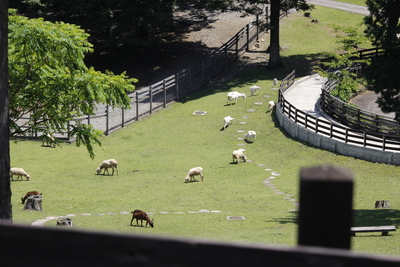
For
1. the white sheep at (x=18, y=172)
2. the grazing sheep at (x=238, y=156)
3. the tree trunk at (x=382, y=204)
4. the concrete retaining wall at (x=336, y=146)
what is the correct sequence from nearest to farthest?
the tree trunk at (x=382, y=204), the white sheep at (x=18, y=172), the concrete retaining wall at (x=336, y=146), the grazing sheep at (x=238, y=156)

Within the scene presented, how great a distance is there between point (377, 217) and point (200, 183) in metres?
9.51

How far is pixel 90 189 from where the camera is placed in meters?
27.2

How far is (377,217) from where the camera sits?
21.0 metres

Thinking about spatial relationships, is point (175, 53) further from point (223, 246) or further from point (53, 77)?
point (223, 246)

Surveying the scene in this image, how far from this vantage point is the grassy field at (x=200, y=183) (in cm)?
2009

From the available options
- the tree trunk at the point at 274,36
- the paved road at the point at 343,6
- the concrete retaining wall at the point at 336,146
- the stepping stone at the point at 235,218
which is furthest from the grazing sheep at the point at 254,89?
the paved road at the point at 343,6

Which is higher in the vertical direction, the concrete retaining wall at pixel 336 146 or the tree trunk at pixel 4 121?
the tree trunk at pixel 4 121

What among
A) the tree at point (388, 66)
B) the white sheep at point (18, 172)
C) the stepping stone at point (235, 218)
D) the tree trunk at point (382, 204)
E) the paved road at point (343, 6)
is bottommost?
the white sheep at point (18, 172)

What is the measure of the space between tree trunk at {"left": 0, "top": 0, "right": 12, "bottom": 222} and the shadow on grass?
12.0 meters

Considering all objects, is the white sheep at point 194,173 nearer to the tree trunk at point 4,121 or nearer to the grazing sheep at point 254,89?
the tree trunk at point 4,121

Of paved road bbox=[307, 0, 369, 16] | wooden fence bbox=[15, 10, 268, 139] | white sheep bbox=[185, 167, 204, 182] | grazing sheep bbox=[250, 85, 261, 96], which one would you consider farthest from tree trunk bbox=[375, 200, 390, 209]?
paved road bbox=[307, 0, 369, 16]

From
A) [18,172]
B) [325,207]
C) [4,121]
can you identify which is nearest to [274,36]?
[18,172]

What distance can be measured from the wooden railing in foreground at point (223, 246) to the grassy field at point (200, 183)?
1413 cm

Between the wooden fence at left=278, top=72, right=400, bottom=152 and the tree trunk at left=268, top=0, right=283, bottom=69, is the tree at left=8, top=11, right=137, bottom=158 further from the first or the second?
the tree trunk at left=268, top=0, right=283, bottom=69
